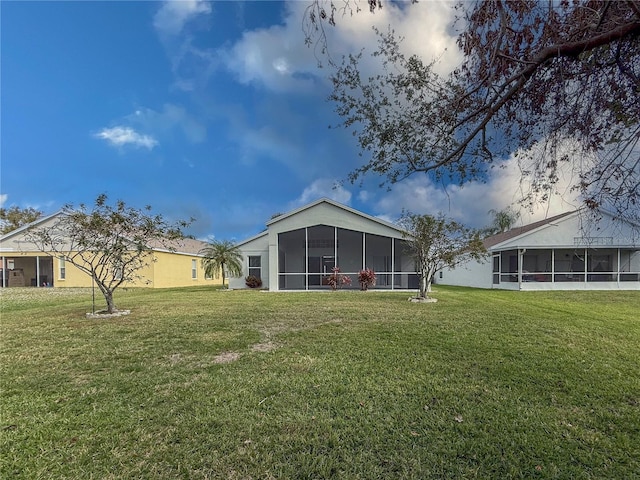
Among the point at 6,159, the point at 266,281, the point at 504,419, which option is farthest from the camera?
the point at 266,281

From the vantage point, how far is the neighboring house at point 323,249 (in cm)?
1905

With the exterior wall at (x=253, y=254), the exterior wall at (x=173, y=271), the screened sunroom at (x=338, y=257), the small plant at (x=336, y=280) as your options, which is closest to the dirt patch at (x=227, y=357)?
the small plant at (x=336, y=280)

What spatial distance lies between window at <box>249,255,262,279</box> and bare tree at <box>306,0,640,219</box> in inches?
729

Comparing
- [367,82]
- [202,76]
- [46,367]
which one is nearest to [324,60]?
[367,82]

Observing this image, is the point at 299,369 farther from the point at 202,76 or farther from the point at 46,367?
the point at 202,76

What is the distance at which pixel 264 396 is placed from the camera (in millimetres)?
3887

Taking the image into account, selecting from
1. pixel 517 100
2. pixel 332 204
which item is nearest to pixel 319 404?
pixel 517 100

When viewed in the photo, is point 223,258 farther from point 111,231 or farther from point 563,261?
point 563,261

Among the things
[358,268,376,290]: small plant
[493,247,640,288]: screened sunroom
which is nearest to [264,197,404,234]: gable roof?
[358,268,376,290]: small plant

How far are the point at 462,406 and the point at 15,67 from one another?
11.8 meters

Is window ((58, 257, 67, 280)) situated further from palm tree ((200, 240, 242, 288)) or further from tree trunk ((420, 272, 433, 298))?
tree trunk ((420, 272, 433, 298))

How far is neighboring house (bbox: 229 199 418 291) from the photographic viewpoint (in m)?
19.0

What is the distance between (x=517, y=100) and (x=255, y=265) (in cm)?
1967

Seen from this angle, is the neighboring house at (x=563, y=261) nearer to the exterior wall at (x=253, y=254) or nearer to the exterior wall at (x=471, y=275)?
the exterior wall at (x=471, y=275)
